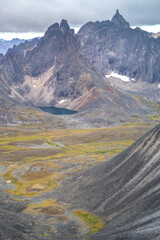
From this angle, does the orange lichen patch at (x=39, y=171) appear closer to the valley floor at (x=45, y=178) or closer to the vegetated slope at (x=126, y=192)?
the valley floor at (x=45, y=178)

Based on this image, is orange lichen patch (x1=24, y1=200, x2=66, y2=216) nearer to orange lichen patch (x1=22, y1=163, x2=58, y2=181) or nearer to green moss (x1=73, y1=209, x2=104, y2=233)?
green moss (x1=73, y1=209, x2=104, y2=233)

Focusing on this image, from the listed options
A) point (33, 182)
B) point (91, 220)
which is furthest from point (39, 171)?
point (91, 220)

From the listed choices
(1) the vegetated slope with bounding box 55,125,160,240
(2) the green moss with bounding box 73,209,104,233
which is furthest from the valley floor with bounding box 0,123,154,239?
(1) the vegetated slope with bounding box 55,125,160,240

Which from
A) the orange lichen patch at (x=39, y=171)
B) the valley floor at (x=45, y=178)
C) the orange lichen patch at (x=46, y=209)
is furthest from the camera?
the orange lichen patch at (x=39, y=171)

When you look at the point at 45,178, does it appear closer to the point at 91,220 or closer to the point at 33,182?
the point at 33,182

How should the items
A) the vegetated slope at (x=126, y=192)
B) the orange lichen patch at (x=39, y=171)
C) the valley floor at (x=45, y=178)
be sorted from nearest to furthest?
the vegetated slope at (x=126, y=192) < the valley floor at (x=45, y=178) < the orange lichen patch at (x=39, y=171)

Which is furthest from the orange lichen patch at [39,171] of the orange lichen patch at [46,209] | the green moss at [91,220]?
the green moss at [91,220]
